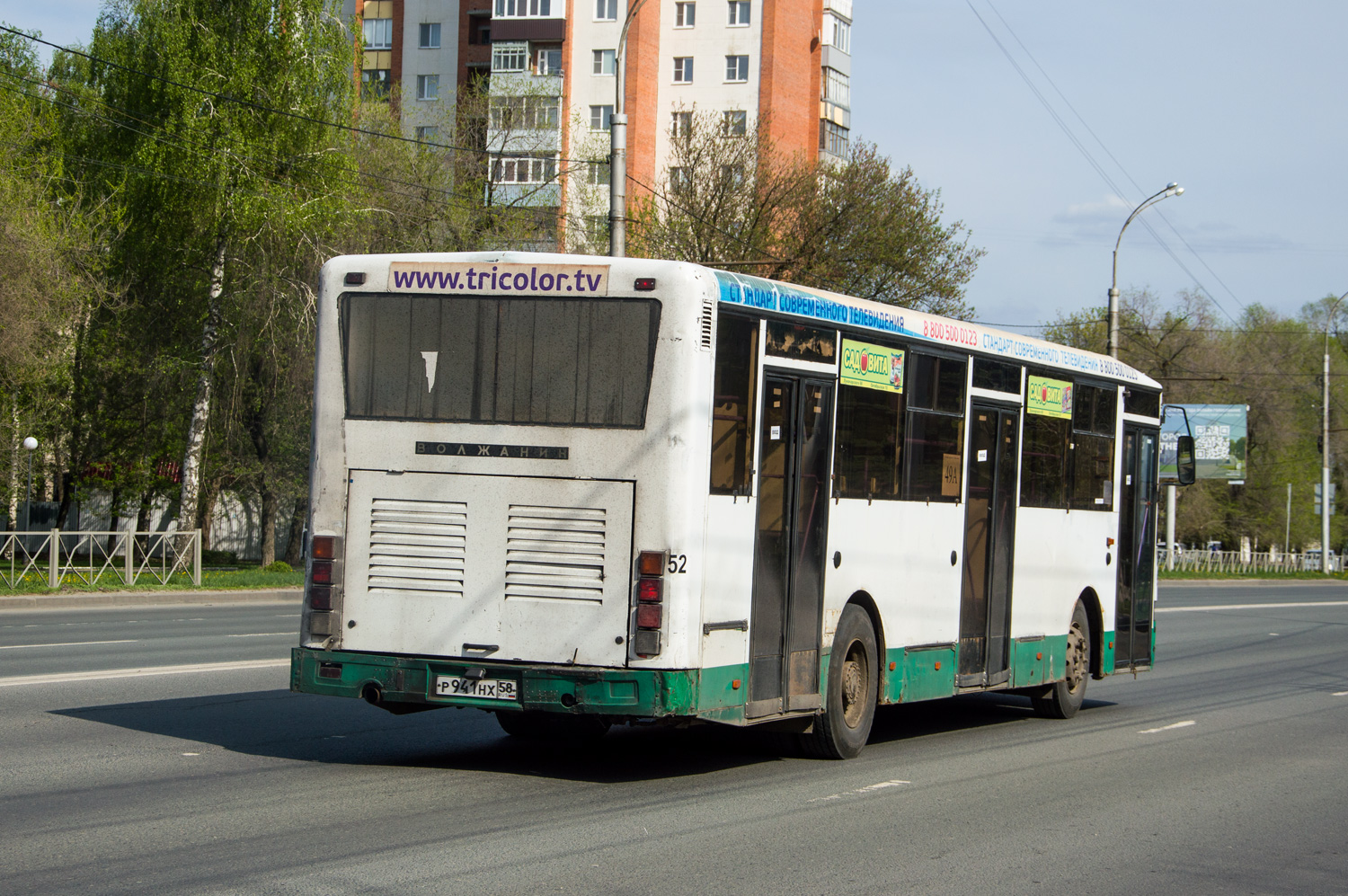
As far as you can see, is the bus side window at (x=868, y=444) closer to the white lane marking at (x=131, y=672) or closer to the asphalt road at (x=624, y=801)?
the asphalt road at (x=624, y=801)

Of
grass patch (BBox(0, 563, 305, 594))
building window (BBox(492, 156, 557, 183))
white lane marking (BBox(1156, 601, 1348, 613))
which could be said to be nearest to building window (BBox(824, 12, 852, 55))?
building window (BBox(492, 156, 557, 183))

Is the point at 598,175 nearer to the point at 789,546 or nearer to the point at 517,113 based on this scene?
the point at 517,113

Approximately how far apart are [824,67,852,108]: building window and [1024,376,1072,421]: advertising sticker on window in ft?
187

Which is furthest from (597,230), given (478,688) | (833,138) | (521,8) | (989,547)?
(478,688)

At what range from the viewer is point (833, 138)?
6900 centimetres

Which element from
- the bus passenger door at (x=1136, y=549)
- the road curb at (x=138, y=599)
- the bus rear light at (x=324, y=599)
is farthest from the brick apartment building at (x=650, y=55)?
the bus rear light at (x=324, y=599)

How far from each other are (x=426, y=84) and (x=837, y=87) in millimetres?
18898

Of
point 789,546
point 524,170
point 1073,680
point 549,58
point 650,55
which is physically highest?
point 650,55

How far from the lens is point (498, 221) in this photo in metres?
42.9

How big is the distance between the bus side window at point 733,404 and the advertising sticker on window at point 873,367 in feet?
3.87

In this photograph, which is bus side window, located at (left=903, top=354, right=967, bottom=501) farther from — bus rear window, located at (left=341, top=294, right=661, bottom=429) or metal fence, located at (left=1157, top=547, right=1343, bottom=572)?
metal fence, located at (left=1157, top=547, right=1343, bottom=572)

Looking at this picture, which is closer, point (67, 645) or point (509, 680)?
point (509, 680)

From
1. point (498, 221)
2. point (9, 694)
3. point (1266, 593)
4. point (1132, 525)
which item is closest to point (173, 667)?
point (9, 694)

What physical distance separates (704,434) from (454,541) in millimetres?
1582
